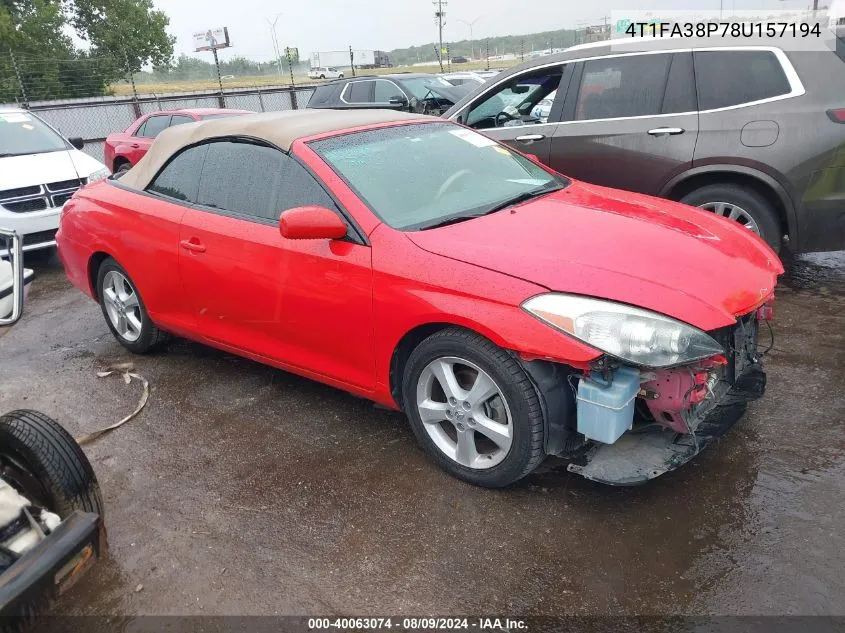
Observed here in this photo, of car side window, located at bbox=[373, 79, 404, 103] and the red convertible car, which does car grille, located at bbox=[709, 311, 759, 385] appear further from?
car side window, located at bbox=[373, 79, 404, 103]

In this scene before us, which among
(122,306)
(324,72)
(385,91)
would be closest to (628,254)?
(122,306)

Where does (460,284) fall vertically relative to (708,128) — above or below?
below

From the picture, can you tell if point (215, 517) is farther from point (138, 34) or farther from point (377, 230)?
point (138, 34)

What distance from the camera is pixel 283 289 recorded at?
3.49m

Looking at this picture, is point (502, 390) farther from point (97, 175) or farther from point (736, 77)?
point (97, 175)

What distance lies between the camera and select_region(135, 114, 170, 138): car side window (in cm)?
1062

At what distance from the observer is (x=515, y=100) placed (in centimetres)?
621

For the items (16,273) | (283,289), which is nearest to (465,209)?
(283,289)

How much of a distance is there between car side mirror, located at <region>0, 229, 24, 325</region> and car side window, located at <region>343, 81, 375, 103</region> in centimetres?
1063

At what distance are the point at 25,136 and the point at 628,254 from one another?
8261mm

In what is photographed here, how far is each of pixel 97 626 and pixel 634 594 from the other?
1940 millimetres

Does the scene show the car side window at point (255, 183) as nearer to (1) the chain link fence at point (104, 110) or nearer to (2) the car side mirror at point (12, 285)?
(2) the car side mirror at point (12, 285)

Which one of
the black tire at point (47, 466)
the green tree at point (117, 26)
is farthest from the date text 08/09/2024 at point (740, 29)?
the green tree at point (117, 26)

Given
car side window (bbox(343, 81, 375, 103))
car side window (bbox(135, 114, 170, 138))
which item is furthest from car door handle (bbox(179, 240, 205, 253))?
car side window (bbox(343, 81, 375, 103))
